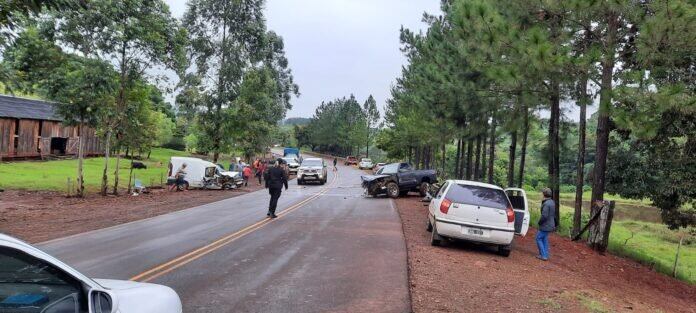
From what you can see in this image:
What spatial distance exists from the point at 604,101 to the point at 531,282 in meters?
5.47

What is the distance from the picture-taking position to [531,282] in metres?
10.1

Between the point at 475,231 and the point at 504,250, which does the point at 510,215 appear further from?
the point at 504,250

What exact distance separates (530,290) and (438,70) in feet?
56.9

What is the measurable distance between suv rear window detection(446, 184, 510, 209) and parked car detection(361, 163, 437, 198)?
47.8 feet

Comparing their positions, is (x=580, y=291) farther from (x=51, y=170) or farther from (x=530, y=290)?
(x=51, y=170)

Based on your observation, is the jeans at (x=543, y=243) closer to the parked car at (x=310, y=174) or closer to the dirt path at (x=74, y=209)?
the dirt path at (x=74, y=209)

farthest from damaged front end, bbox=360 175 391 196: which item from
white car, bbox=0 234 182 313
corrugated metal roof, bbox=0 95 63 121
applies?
white car, bbox=0 234 182 313

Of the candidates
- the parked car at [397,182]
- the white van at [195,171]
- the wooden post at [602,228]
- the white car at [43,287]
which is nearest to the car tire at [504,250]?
the wooden post at [602,228]

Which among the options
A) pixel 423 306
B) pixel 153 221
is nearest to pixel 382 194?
pixel 153 221

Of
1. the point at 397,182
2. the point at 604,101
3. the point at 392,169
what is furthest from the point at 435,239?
the point at 392,169

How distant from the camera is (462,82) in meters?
22.1

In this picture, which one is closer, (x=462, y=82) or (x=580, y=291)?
(x=580, y=291)

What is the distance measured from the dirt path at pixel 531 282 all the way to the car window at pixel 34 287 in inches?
204

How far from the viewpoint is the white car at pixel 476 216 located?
12.5m
